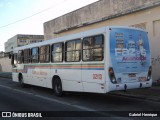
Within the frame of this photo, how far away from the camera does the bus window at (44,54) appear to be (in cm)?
1511

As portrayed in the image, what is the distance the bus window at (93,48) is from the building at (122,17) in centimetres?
558

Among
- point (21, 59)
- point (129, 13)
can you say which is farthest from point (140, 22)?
point (21, 59)

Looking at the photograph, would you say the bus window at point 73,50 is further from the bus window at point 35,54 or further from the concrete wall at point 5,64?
the concrete wall at point 5,64

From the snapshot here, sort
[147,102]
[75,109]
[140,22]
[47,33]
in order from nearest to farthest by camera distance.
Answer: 1. [75,109]
2. [147,102]
3. [140,22]
4. [47,33]

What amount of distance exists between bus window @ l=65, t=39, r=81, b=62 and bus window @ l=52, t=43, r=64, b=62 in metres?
0.60

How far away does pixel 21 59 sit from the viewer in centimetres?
1942

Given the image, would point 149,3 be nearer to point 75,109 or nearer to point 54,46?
point 54,46

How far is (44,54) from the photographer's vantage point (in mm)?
15578

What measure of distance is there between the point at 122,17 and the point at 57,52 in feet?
18.9

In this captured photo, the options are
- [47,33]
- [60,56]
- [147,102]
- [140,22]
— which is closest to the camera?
[147,102]

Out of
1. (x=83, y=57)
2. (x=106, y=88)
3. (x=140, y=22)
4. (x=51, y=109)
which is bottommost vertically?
(x=51, y=109)

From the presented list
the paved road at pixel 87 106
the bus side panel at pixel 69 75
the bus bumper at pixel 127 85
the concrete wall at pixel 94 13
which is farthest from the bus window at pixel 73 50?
the concrete wall at pixel 94 13

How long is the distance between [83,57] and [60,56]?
2184mm

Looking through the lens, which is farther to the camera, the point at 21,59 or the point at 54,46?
the point at 21,59
